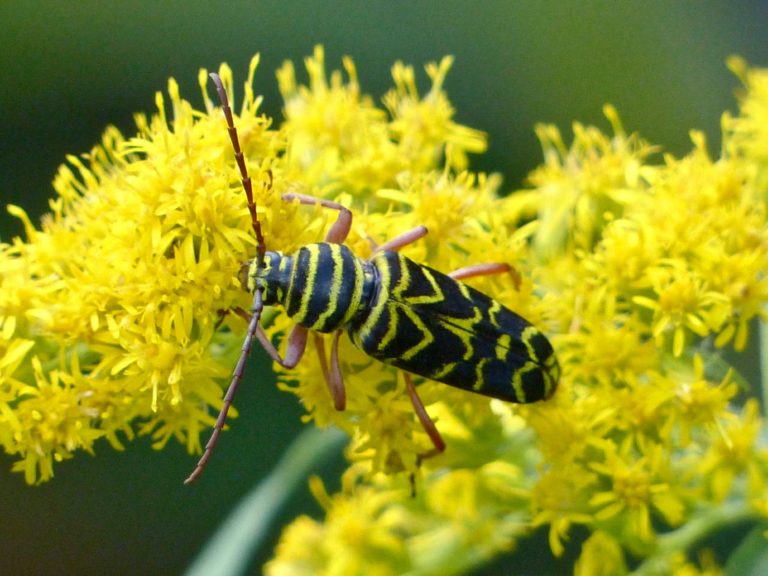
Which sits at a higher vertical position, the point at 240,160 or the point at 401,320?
the point at 240,160

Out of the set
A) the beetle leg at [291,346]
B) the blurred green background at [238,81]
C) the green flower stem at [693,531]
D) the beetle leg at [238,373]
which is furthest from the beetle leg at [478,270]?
the blurred green background at [238,81]

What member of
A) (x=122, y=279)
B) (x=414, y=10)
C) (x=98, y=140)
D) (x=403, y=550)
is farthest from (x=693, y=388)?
(x=98, y=140)

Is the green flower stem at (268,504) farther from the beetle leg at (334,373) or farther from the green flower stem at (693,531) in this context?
the green flower stem at (693,531)

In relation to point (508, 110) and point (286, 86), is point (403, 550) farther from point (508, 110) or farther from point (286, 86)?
point (508, 110)

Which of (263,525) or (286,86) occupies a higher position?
(286,86)

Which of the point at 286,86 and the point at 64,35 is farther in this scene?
the point at 64,35

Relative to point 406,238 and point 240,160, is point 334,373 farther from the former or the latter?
point 240,160

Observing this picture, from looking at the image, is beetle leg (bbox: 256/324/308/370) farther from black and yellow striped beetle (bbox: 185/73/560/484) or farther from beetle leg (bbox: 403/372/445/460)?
beetle leg (bbox: 403/372/445/460)

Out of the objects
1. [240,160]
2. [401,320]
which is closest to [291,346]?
[401,320]

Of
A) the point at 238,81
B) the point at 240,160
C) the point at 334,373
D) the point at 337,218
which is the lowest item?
the point at 334,373
